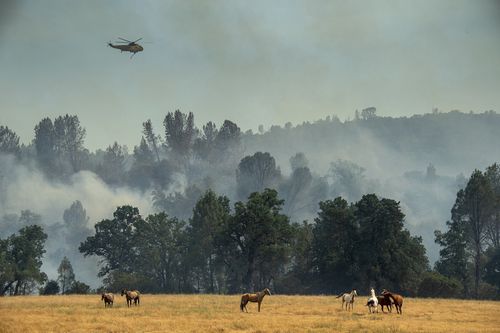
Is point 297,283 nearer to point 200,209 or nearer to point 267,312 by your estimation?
point 200,209

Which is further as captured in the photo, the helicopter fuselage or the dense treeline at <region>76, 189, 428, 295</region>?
the dense treeline at <region>76, 189, 428, 295</region>

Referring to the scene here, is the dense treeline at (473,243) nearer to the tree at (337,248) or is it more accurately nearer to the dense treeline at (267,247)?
the dense treeline at (267,247)

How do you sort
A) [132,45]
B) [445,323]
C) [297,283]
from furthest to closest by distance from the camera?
[297,283], [132,45], [445,323]

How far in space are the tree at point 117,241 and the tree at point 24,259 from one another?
11587mm

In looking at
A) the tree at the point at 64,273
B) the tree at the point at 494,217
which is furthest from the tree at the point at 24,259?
the tree at the point at 494,217

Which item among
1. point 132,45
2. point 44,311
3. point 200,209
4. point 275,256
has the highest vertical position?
point 132,45

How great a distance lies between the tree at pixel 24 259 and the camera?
3482 inches

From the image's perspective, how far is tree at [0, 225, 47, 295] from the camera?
8844 centimetres

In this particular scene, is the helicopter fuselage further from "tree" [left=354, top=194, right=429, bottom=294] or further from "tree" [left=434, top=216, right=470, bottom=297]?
"tree" [left=434, top=216, right=470, bottom=297]

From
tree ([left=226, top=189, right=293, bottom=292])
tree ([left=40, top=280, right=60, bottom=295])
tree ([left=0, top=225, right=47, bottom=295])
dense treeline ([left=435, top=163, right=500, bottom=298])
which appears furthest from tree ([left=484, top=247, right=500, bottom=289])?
tree ([left=0, top=225, right=47, bottom=295])

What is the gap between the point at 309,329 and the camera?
3009cm

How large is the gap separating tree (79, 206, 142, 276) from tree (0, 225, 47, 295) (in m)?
11.6

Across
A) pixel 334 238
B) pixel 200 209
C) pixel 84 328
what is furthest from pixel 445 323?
pixel 200 209

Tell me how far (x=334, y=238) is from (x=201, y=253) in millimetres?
27771
